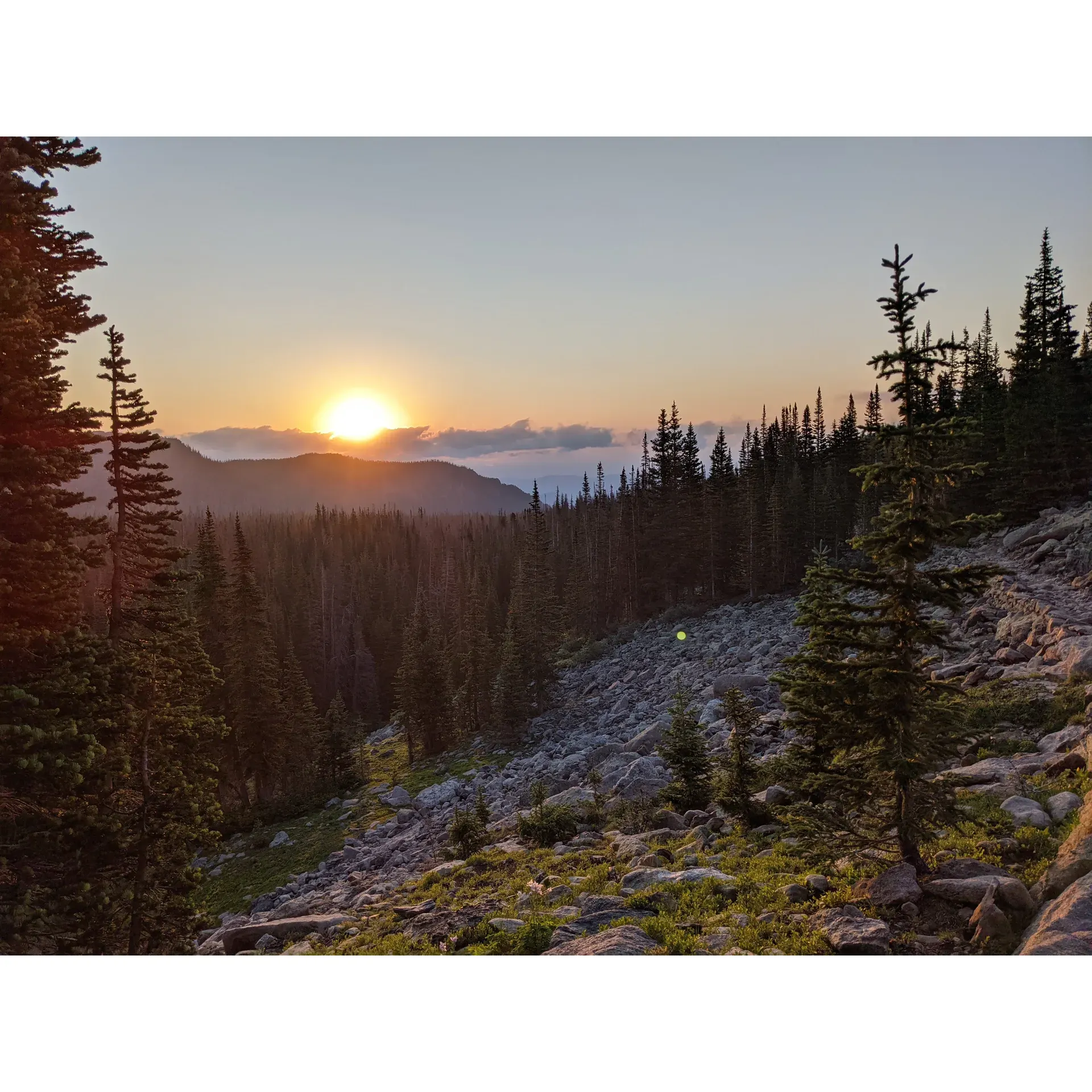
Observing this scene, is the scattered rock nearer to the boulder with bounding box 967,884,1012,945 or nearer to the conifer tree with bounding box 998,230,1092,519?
the boulder with bounding box 967,884,1012,945

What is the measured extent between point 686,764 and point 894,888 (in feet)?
23.2

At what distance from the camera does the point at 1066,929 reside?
6473 millimetres

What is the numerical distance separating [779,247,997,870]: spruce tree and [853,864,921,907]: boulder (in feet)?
0.69

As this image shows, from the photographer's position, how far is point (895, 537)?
7.39 m

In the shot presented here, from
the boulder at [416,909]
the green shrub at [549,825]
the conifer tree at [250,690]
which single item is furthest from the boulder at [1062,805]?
the conifer tree at [250,690]

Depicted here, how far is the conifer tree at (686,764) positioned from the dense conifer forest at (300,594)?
16.4 feet

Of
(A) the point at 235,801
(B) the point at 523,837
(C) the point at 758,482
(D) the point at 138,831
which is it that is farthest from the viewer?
(C) the point at 758,482

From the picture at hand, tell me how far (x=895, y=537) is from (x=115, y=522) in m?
16.0

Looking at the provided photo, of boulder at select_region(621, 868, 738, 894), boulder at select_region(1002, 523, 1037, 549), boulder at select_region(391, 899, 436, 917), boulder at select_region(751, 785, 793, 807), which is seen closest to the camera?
boulder at select_region(621, 868, 738, 894)

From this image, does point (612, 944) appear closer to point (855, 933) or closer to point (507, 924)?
point (507, 924)

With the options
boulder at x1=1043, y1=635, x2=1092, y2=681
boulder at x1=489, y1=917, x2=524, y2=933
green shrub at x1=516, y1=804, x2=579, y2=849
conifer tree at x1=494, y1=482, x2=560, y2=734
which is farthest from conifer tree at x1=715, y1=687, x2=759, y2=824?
conifer tree at x1=494, y1=482, x2=560, y2=734

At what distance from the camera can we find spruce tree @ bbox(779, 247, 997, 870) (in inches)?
287

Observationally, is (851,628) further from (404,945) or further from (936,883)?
(404,945)

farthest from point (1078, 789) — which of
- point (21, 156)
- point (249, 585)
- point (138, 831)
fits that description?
point (249, 585)
